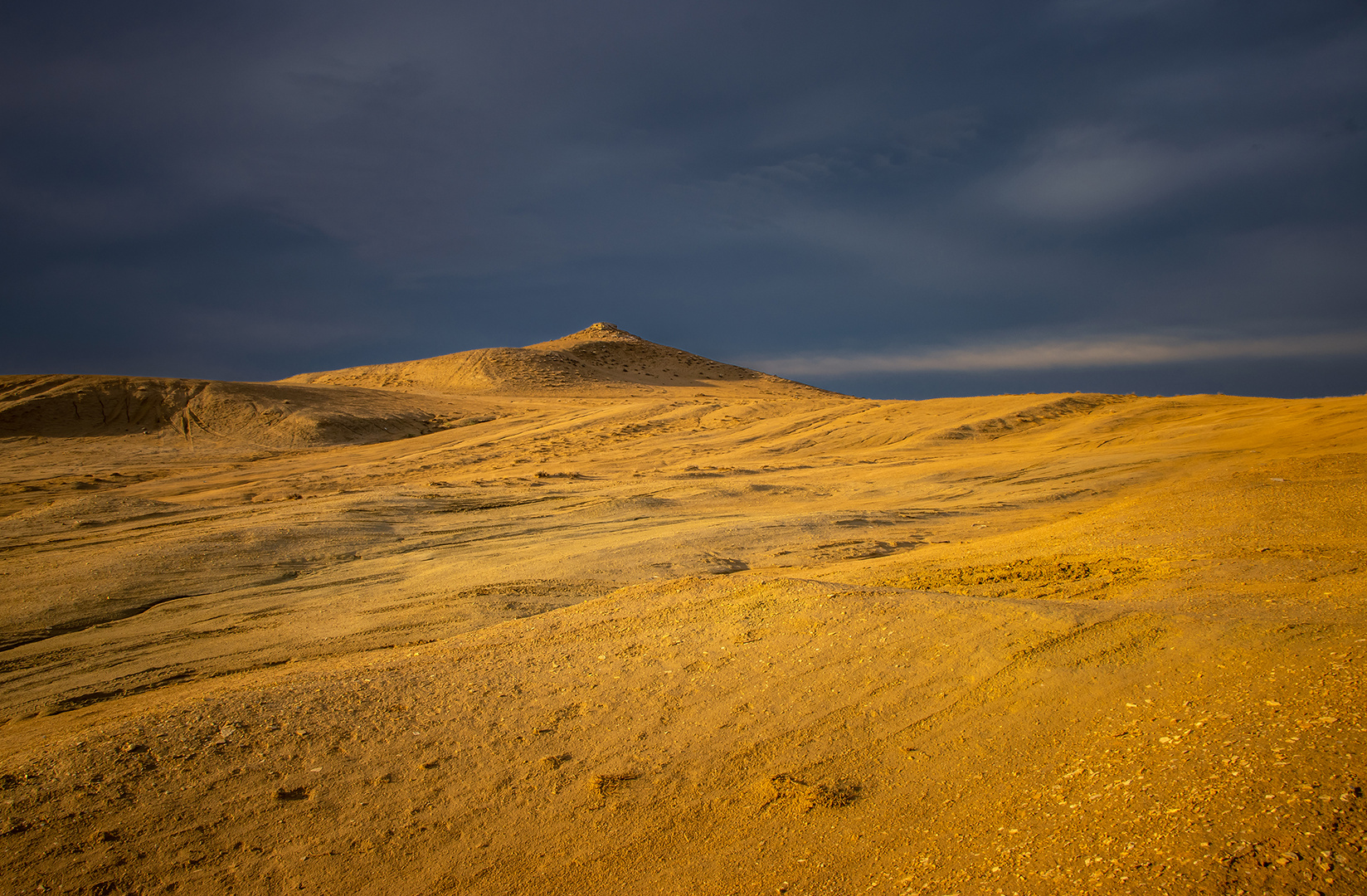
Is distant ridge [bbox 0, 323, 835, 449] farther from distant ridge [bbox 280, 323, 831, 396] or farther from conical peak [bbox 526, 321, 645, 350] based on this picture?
conical peak [bbox 526, 321, 645, 350]

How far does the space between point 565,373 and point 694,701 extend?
3900 cm

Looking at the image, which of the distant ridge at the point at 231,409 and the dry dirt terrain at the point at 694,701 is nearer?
the dry dirt terrain at the point at 694,701

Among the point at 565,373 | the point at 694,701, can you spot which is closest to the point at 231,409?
the point at 565,373

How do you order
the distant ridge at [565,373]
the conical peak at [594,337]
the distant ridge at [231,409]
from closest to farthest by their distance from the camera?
the distant ridge at [231,409], the distant ridge at [565,373], the conical peak at [594,337]

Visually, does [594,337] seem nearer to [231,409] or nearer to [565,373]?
[565,373]

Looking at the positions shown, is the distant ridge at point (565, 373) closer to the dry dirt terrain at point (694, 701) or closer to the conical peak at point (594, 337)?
the conical peak at point (594, 337)

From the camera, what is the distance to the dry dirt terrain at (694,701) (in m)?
2.30

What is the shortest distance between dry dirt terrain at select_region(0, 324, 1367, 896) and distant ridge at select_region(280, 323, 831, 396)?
28.6 meters

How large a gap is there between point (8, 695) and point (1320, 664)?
23.3 feet

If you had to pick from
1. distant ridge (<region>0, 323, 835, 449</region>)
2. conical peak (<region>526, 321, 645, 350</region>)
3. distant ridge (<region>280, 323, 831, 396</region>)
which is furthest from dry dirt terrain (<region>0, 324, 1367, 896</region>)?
conical peak (<region>526, 321, 645, 350</region>)

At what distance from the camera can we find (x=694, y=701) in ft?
11.1

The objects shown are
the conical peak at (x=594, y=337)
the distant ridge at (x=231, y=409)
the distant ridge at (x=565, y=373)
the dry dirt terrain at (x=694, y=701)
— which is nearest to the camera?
the dry dirt terrain at (x=694, y=701)

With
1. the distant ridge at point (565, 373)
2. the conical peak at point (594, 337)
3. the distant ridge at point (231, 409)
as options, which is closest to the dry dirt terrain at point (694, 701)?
the distant ridge at point (231, 409)

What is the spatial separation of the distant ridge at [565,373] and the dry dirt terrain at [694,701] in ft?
93.9
